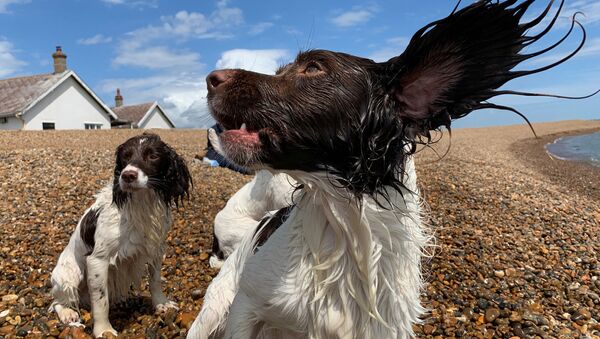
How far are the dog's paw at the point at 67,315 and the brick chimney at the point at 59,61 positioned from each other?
35.6m

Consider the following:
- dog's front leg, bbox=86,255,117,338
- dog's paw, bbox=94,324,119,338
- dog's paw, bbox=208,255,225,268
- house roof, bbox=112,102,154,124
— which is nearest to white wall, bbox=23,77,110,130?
house roof, bbox=112,102,154,124

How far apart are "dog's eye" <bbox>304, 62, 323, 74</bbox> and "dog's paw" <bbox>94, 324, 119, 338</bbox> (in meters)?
3.32

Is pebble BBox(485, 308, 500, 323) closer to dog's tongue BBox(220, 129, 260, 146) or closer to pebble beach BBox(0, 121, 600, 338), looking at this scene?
pebble beach BBox(0, 121, 600, 338)

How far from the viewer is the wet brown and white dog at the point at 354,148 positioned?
1907mm

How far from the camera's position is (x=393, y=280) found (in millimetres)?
2373

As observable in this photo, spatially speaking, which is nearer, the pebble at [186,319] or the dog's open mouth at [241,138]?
the dog's open mouth at [241,138]

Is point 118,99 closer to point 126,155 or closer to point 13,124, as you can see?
point 13,124

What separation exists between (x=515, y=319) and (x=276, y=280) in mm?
2842

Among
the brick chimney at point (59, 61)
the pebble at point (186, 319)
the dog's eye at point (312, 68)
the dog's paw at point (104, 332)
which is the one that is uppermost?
the brick chimney at point (59, 61)

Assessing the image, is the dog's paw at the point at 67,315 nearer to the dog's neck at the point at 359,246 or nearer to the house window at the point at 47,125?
the dog's neck at the point at 359,246

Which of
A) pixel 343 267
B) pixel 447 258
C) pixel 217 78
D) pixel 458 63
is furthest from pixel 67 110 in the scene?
pixel 458 63

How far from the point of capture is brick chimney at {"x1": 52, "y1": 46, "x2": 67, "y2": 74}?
113 feet

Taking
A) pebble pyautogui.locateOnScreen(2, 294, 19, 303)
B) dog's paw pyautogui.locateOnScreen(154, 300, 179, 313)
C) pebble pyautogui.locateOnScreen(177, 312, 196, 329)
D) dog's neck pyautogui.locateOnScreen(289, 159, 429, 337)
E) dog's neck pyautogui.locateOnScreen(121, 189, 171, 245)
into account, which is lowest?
dog's paw pyautogui.locateOnScreen(154, 300, 179, 313)

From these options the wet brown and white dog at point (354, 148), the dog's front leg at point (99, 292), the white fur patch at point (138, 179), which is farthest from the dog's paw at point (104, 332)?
the wet brown and white dog at point (354, 148)
